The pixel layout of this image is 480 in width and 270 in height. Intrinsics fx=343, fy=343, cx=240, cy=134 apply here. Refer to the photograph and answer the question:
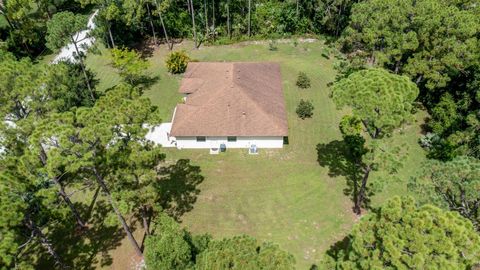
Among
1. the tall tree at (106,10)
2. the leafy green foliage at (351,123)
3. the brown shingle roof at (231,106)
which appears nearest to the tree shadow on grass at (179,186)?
the brown shingle roof at (231,106)

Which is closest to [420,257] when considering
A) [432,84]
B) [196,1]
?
[432,84]

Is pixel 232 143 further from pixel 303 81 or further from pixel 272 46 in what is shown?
pixel 272 46

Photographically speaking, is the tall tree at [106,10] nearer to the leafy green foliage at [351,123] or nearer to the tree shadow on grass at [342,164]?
the tree shadow on grass at [342,164]

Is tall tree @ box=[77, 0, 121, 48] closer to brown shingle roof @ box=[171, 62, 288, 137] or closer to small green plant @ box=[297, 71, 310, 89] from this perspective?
brown shingle roof @ box=[171, 62, 288, 137]

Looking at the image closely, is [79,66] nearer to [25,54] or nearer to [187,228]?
[25,54]

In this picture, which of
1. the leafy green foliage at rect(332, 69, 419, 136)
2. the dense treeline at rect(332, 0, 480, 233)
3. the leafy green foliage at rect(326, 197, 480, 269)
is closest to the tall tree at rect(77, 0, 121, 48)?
the dense treeline at rect(332, 0, 480, 233)

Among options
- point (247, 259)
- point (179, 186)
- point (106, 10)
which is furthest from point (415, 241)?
point (106, 10)
